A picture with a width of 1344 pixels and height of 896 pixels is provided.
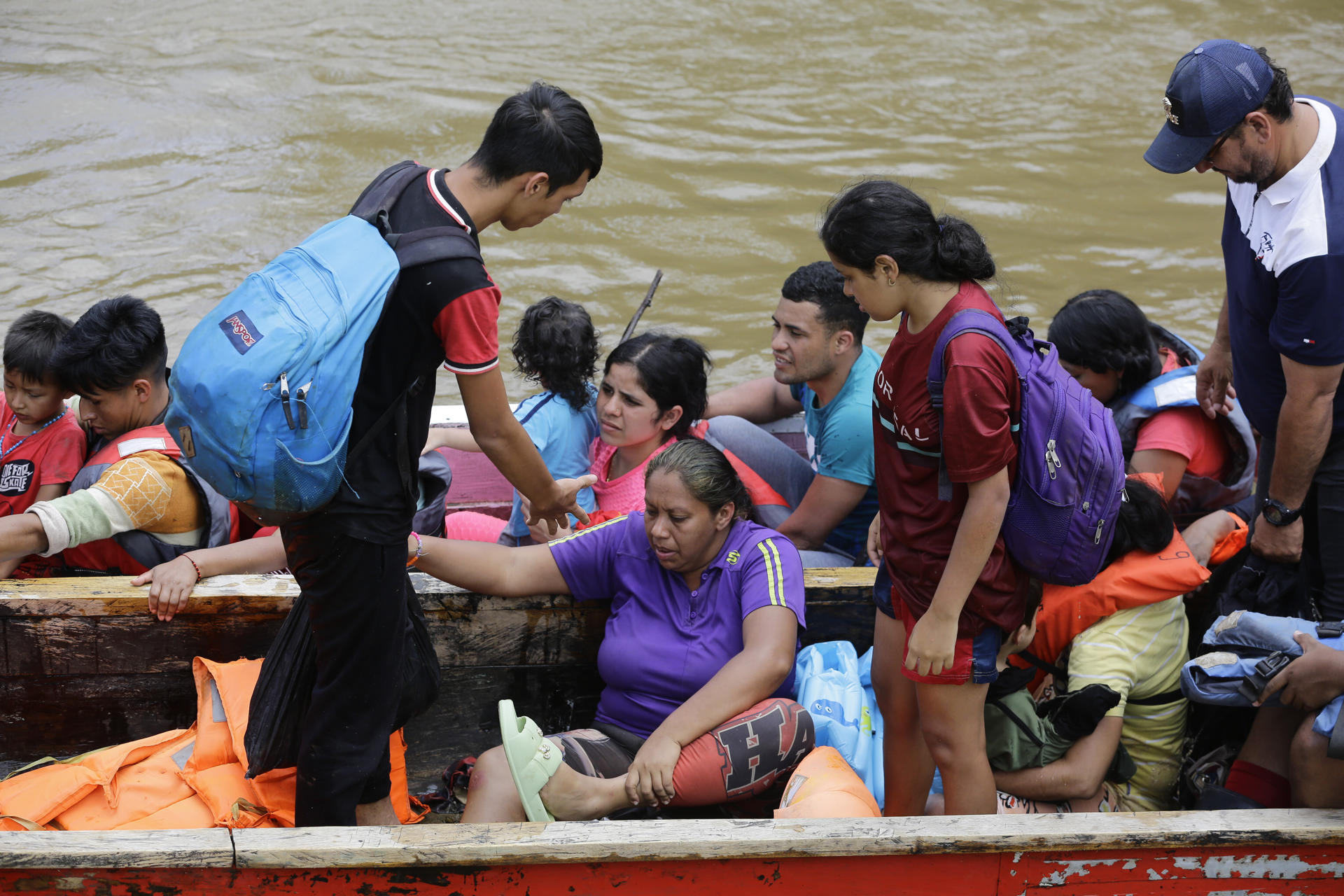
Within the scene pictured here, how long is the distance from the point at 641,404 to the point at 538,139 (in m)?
1.32

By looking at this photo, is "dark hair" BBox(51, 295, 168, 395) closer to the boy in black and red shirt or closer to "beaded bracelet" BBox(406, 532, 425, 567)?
"beaded bracelet" BBox(406, 532, 425, 567)

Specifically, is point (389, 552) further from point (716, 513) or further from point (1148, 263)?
point (1148, 263)

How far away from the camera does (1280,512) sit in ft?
8.51

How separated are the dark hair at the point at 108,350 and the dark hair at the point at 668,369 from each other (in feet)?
4.08

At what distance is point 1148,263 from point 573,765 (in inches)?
263

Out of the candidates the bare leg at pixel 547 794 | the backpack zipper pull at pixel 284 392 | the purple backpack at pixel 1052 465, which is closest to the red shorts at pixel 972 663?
the purple backpack at pixel 1052 465

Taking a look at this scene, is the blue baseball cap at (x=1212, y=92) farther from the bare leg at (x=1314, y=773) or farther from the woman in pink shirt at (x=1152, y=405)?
the bare leg at (x=1314, y=773)

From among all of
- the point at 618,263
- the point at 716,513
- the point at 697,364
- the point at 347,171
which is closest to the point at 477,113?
the point at 347,171

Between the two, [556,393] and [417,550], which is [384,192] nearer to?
[417,550]

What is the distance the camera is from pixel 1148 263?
7.77 metres

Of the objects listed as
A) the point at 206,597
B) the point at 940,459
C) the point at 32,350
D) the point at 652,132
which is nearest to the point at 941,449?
the point at 940,459

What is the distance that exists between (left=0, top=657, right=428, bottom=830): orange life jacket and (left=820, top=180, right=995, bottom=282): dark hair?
4.84 ft

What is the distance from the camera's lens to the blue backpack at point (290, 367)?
1.78 meters

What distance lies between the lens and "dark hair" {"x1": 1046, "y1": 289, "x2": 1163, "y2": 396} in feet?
9.98
